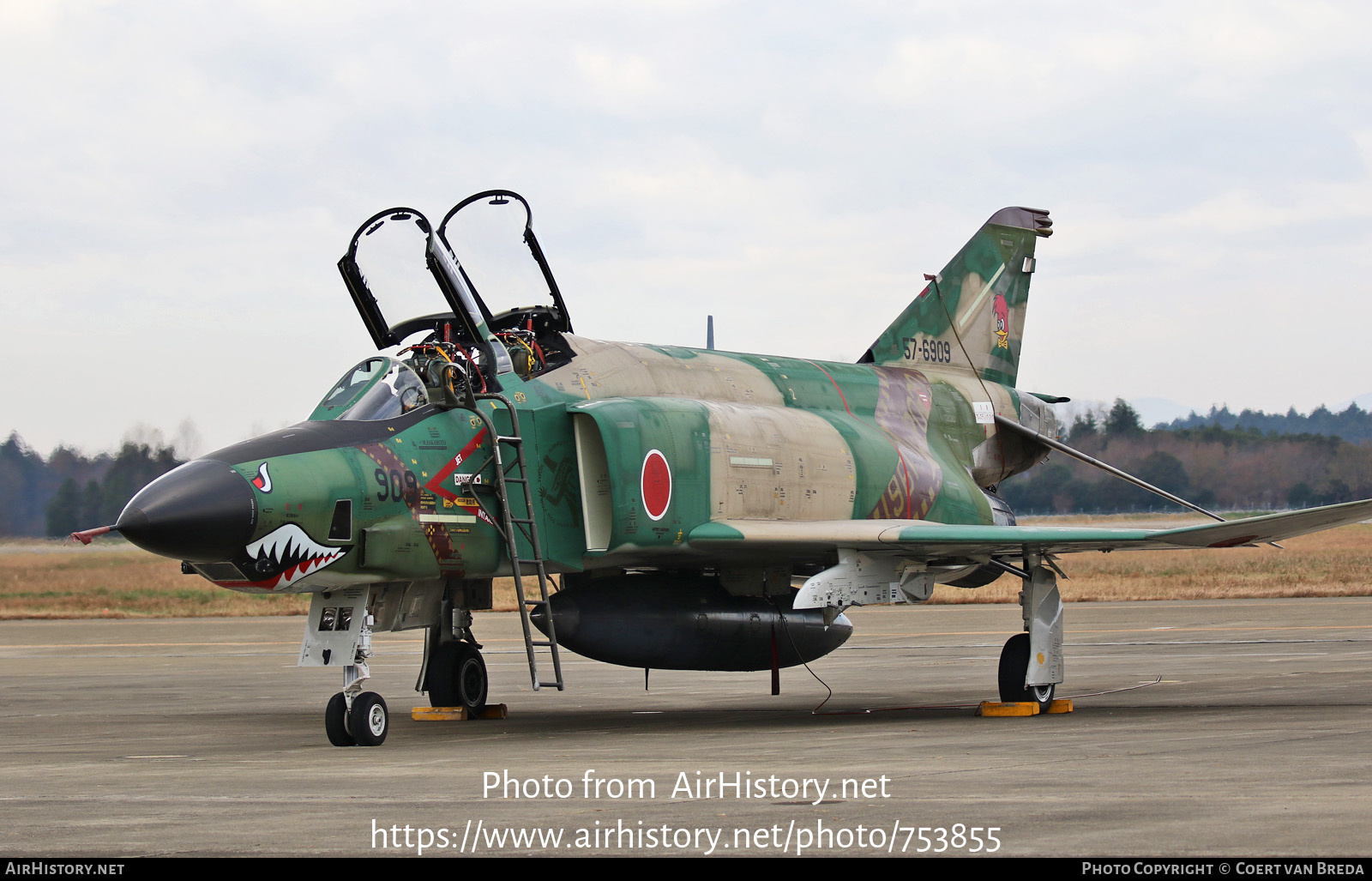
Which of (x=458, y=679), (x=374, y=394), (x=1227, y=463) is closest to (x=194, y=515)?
(x=374, y=394)

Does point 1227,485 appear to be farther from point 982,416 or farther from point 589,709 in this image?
point 589,709

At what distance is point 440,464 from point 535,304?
7.45 ft

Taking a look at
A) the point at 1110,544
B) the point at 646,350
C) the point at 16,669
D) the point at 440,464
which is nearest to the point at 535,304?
the point at 646,350

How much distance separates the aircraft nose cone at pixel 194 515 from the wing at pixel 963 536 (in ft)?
12.6

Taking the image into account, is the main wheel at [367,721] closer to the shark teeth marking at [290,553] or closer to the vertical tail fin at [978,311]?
the shark teeth marking at [290,553]

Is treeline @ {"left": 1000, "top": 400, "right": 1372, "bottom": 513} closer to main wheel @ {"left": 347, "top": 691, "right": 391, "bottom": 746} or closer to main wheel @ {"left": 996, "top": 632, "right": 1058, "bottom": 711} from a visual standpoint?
main wheel @ {"left": 996, "top": 632, "right": 1058, "bottom": 711}

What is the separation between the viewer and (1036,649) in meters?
12.7

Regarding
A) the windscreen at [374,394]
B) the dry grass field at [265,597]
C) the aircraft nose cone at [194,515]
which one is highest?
the windscreen at [374,394]

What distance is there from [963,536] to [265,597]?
27402mm

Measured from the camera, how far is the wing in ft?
37.9

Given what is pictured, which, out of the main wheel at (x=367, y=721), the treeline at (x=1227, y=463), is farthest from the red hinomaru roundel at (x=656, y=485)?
the treeline at (x=1227, y=463)

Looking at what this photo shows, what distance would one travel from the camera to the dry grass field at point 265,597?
32.5 meters

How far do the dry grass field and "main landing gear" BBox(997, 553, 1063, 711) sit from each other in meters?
19.6
